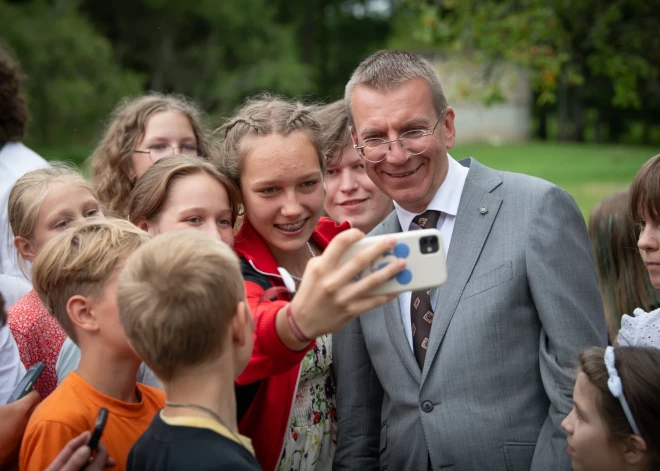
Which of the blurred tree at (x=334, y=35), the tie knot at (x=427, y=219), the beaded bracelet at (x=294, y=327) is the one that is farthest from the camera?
the blurred tree at (x=334, y=35)

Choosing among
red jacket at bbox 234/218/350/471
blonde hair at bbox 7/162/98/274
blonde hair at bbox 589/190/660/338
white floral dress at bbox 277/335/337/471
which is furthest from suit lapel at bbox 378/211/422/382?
blonde hair at bbox 7/162/98/274

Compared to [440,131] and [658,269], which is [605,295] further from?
[440,131]

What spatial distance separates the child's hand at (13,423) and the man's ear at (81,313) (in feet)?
1.05

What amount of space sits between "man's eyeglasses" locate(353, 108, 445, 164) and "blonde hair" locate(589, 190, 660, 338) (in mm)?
1464

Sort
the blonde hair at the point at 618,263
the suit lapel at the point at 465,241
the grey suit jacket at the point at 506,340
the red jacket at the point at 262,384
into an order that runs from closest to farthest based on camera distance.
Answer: the red jacket at the point at 262,384
the grey suit jacket at the point at 506,340
the suit lapel at the point at 465,241
the blonde hair at the point at 618,263

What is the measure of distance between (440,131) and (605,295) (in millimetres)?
1672

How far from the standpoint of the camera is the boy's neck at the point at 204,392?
2215 millimetres

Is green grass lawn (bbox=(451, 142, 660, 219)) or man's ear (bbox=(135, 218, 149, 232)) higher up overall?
man's ear (bbox=(135, 218, 149, 232))

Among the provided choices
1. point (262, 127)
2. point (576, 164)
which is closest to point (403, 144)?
point (262, 127)

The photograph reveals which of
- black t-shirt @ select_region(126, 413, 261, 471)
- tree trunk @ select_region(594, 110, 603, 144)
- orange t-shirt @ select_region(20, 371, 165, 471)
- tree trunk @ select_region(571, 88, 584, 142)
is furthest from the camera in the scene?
tree trunk @ select_region(594, 110, 603, 144)

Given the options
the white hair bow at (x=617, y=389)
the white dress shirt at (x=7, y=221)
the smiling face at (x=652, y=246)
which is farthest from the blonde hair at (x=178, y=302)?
the smiling face at (x=652, y=246)

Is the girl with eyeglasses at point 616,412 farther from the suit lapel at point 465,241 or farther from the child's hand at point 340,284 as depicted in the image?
the child's hand at point 340,284

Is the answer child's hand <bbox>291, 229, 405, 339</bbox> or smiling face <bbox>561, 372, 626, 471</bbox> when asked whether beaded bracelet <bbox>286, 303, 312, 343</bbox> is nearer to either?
child's hand <bbox>291, 229, 405, 339</bbox>

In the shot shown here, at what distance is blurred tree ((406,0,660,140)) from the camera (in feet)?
40.9
